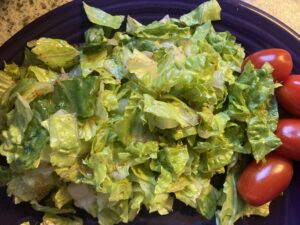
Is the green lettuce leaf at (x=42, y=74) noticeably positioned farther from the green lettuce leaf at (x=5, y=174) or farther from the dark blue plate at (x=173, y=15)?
the green lettuce leaf at (x=5, y=174)

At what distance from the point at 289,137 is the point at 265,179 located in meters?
0.11

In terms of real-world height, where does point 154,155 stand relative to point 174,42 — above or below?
below

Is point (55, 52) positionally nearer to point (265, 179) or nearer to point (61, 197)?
point (61, 197)

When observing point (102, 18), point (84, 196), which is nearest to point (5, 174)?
point (84, 196)

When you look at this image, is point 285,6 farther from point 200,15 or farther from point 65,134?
point 65,134

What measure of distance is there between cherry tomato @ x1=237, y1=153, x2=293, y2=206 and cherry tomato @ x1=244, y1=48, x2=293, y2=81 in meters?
0.19

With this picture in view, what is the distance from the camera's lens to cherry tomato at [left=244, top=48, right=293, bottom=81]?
109cm

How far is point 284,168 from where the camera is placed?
1083 millimetres

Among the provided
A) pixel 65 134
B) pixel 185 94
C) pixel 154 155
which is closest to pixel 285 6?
pixel 185 94

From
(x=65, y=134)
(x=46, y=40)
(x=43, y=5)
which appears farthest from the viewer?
(x=43, y=5)

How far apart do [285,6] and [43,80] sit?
2.37ft

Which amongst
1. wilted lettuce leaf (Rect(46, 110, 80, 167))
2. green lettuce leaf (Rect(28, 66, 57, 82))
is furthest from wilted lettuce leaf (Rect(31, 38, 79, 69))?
wilted lettuce leaf (Rect(46, 110, 80, 167))

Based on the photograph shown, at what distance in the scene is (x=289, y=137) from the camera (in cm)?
107

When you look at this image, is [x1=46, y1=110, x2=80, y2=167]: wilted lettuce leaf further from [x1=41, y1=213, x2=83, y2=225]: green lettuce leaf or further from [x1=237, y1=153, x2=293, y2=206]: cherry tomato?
[x1=237, y1=153, x2=293, y2=206]: cherry tomato
